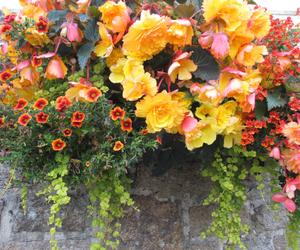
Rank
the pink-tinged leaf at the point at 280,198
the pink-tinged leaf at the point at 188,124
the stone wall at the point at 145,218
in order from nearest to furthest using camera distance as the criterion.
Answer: the pink-tinged leaf at the point at 188,124
the pink-tinged leaf at the point at 280,198
the stone wall at the point at 145,218

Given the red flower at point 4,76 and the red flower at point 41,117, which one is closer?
the red flower at point 41,117

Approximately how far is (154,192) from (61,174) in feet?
1.64

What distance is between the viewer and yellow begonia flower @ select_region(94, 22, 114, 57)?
4.44 ft

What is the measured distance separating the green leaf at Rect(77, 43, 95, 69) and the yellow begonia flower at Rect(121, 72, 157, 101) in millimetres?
206

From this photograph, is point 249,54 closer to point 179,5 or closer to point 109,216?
point 179,5

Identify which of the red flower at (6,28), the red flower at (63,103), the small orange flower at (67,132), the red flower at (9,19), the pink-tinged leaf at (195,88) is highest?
the red flower at (9,19)

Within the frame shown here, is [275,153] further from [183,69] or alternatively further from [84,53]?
[84,53]

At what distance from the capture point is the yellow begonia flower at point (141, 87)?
4.15 feet

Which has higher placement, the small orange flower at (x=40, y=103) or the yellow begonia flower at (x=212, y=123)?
the small orange flower at (x=40, y=103)

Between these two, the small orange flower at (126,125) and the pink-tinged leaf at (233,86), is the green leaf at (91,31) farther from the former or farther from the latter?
the pink-tinged leaf at (233,86)

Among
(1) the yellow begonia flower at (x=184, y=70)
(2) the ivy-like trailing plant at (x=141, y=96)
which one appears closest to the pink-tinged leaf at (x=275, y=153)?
(2) the ivy-like trailing plant at (x=141, y=96)

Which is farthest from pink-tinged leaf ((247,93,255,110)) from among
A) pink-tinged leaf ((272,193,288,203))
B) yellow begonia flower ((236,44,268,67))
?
pink-tinged leaf ((272,193,288,203))

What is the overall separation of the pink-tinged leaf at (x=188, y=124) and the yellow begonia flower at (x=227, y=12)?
30cm

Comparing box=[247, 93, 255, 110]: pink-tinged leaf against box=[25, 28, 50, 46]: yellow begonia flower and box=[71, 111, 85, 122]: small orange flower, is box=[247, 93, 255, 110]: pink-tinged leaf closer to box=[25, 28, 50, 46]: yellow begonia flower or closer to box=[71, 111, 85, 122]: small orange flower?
box=[71, 111, 85, 122]: small orange flower
